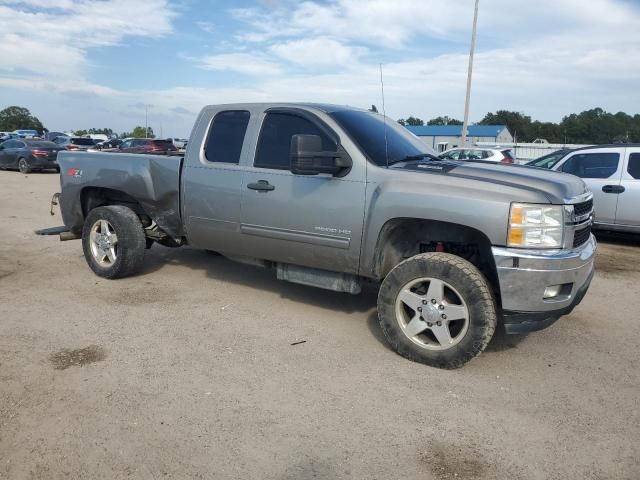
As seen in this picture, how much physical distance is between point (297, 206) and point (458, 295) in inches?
60.4

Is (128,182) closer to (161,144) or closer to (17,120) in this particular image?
(161,144)

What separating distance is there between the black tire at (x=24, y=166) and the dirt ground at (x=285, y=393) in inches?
728

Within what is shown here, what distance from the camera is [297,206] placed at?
14.5ft

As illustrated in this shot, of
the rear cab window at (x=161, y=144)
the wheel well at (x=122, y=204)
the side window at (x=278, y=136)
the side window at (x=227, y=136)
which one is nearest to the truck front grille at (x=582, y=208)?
the side window at (x=278, y=136)

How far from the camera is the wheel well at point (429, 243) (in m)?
3.88

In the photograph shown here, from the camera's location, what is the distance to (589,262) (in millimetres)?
3883

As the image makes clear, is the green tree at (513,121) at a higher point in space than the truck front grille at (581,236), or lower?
higher

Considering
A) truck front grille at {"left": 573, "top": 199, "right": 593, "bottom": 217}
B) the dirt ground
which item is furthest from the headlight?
the dirt ground

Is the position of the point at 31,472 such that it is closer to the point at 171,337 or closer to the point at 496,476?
the point at 171,337

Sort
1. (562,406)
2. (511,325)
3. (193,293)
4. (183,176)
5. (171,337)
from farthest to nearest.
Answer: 1. (193,293)
2. (183,176)
3. (171,337)
4. (511,325)
5. (562,406)

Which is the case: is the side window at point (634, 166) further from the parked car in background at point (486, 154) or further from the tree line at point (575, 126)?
the tree line at point (575, 126)

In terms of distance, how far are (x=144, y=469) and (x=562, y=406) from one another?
2.55 meters

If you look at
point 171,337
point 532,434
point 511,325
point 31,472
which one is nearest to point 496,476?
point 532,434

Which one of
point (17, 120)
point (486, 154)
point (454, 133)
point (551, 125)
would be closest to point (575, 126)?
point (551, 125)
